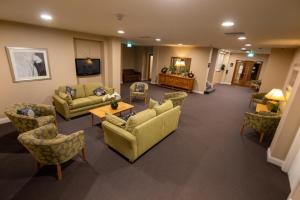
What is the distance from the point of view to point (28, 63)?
14.1 feet

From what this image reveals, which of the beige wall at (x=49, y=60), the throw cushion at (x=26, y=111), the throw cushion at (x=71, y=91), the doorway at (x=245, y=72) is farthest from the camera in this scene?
the doorway at (x=245, y=72)

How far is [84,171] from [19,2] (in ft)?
9.63

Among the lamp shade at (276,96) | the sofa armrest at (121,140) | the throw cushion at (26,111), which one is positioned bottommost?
the sofa armrest at (121,140)

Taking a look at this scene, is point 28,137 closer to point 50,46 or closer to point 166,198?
point 166,198

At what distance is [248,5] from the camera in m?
1.82

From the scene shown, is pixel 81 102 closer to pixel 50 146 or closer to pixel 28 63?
pixel 28 63

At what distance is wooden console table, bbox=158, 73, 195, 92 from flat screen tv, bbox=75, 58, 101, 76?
465 cm

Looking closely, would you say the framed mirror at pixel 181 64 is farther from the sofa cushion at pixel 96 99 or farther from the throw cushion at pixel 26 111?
the throw cushion at pixel 26 111

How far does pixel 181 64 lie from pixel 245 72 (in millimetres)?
6584

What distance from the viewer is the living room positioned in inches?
91.7

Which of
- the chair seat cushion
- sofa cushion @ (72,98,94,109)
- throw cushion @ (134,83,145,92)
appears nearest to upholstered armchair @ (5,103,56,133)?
the chair seat cushion

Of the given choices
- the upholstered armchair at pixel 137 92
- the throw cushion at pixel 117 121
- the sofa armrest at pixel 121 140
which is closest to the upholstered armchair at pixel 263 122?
the sofa armrest at pixel 121 140

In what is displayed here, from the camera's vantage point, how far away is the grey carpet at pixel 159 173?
233 centimetres

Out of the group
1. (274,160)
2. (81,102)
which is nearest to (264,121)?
(274,160)
